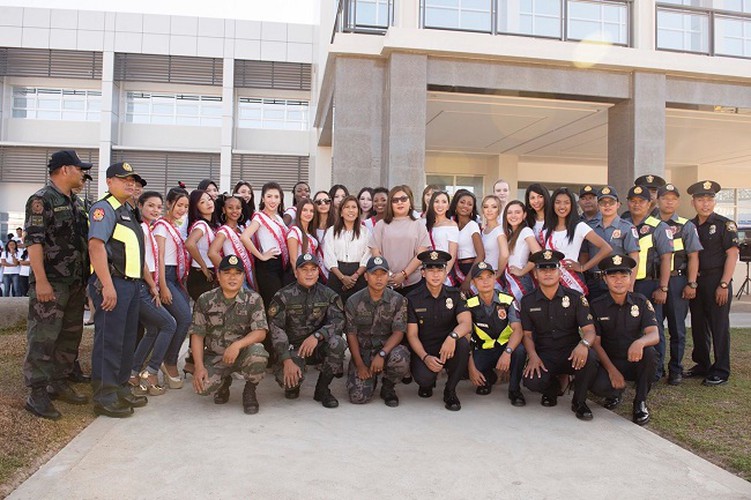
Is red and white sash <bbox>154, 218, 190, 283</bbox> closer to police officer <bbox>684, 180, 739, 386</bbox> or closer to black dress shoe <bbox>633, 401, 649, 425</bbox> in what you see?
black dress shoe <bbox>633, 401, 649, 425</bbox>

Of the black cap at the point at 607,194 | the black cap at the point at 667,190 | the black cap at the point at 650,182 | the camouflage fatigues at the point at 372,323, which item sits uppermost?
the black cap at the point at 650,182

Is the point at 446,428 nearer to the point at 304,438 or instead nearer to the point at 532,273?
the point at 304,438

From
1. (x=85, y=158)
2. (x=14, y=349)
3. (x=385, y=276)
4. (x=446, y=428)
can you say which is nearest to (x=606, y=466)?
(x=446, y=428)

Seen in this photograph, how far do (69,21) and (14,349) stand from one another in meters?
18.2

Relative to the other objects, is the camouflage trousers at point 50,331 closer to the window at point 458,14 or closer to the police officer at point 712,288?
the police officer at point 712,288

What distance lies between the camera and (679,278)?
5.05 meters

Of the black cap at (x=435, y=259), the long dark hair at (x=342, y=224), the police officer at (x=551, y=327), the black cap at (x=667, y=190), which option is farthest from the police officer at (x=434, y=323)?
the black cap at (x=667, y=190)

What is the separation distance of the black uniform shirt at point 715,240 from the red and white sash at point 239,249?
412 cm

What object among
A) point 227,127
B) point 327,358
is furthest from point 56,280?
point 227,127

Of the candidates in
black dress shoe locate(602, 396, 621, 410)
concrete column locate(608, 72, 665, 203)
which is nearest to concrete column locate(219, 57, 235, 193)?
concrete column locate(608, 72, 665, 203)

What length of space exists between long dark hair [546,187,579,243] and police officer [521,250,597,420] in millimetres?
483

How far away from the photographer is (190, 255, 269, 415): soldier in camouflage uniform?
408 centimetres

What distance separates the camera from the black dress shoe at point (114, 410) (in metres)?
3.79

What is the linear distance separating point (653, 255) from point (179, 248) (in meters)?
4.17
